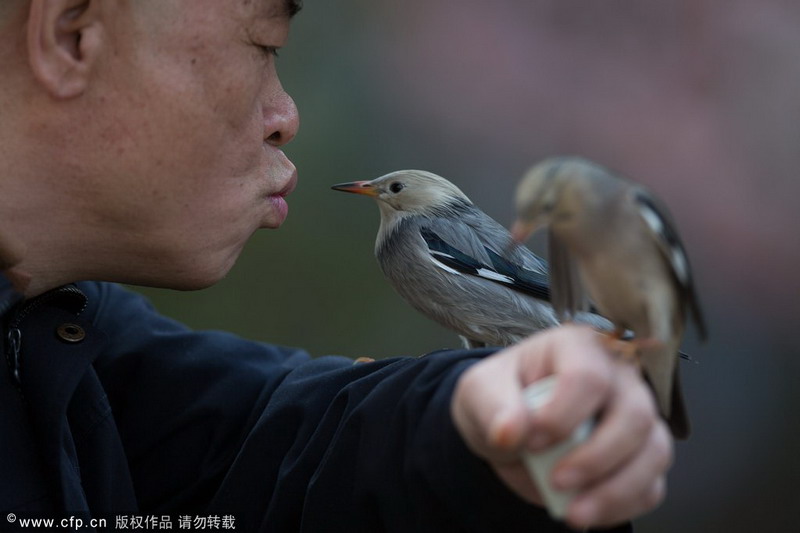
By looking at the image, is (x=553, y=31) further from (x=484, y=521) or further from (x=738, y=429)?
(x=484, y=521)

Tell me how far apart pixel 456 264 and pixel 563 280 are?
2.97 ft

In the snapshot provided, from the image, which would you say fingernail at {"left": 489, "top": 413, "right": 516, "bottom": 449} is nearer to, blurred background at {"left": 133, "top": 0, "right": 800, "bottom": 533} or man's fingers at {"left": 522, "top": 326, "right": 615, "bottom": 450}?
man's fingers at {"left": 522, "top": 326, "right": 615, "bottom": 450}

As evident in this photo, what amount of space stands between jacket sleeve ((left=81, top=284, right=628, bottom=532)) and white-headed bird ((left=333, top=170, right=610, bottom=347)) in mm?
262

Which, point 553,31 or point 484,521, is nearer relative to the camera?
point 484,521

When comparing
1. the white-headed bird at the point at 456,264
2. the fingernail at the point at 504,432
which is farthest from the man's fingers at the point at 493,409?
the white-headed bird at the point at 456,264

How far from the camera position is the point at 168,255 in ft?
5.53

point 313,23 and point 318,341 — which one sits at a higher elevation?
point 313,23

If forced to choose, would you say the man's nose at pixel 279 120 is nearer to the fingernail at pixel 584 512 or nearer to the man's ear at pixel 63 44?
the man's ear at pixel 63 44

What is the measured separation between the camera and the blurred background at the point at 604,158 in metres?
4.22

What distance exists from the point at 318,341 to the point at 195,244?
288cm

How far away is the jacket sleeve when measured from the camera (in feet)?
4.50

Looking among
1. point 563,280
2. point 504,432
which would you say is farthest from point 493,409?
point 563,280

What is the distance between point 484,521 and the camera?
1365 millimetres

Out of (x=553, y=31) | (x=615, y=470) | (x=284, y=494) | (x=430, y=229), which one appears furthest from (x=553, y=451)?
(x=553, y=31)
